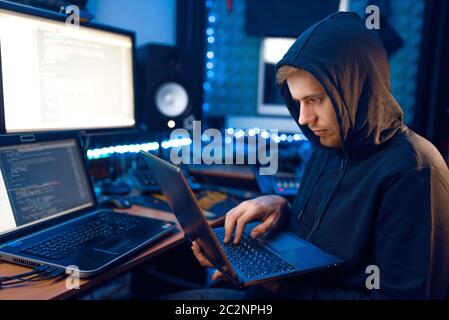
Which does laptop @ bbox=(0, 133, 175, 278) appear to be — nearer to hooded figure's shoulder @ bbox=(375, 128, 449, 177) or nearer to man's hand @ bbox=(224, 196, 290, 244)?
man's hand @ bbox=(224, 196, 290, 244)

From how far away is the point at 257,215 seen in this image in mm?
1092

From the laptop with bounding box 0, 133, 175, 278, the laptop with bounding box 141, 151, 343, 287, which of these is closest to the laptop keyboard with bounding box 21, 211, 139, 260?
the laptop with bounding box 0, 133, 175, 278

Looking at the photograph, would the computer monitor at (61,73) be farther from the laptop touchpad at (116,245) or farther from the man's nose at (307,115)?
the man's nose at (307,115)

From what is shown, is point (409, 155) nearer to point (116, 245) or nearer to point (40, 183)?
point (116, 245)

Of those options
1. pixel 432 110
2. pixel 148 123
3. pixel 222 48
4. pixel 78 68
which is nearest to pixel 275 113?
pixel 222 48

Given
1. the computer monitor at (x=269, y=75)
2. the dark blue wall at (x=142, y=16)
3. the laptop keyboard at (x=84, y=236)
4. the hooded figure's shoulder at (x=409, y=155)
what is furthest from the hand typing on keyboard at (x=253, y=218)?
the computer monitor at (x=269, y=75)

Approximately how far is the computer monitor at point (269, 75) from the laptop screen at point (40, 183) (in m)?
1.57

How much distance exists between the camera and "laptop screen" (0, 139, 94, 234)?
0.98 metres

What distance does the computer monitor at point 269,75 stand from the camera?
2498 millimetres

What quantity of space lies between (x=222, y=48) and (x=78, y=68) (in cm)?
133

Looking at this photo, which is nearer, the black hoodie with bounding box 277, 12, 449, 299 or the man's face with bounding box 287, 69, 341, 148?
the black hoodie with bounding box 277, 12, 449, 299

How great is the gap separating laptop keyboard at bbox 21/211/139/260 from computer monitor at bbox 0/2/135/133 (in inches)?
14.2

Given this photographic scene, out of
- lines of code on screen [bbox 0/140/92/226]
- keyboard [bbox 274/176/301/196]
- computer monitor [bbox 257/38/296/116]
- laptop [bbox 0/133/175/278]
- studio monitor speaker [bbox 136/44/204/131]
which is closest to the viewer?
laptop [bbox 0/133/175/278]
